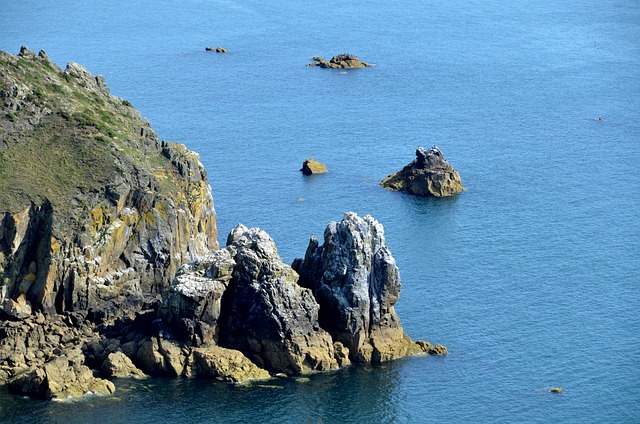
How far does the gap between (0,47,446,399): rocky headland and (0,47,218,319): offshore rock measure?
150mm

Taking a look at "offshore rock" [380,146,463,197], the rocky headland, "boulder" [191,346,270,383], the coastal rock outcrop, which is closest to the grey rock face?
the rocky headland

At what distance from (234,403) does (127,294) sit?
17.7 m

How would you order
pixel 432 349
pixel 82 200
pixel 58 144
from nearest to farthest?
Result: pixel 82 200
pixel 432 349
pixel 58 144

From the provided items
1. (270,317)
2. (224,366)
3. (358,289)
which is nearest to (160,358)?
(224,366)

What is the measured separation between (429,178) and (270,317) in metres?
68.9

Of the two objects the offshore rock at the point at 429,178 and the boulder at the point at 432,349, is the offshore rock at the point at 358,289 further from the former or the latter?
the offshore rock at the point at 429,178

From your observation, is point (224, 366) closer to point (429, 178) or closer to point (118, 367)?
point (118, 367)

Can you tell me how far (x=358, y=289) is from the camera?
13125 centimetres

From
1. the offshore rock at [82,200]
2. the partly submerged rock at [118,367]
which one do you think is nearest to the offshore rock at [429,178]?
the offshore rock at [82,200]

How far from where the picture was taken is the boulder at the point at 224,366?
418 feet

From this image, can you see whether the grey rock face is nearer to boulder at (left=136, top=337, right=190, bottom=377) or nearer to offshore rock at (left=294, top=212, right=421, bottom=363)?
boulder at (left=136, top=337, right=190, bottom=377)

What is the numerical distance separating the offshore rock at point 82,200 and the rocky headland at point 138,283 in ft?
0.49

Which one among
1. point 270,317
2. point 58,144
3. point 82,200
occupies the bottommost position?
point 270,317

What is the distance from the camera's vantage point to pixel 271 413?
12325 centimetres
